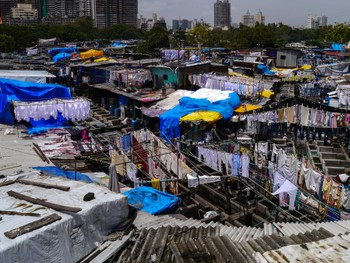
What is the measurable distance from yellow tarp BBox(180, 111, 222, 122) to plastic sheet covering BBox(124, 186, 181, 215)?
845 cm

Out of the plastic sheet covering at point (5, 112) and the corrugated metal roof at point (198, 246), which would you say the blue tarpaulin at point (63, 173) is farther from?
the plastic sheet covering at point (5, 112)

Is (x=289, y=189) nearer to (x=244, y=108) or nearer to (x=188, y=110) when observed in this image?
(x=188, y=110)

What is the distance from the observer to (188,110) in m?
19.8

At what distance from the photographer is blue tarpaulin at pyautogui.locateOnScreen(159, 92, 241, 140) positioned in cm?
1930

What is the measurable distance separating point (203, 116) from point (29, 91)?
29.8 feet

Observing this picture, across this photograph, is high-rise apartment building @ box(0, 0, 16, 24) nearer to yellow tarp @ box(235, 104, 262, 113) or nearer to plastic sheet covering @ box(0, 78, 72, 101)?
plastic sheet covering @ box(0, 78, 72, 101)

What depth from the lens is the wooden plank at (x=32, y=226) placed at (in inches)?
231

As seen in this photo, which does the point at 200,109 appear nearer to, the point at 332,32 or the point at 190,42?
the point at 332,32

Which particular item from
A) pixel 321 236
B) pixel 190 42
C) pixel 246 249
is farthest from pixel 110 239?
pixel 190 42

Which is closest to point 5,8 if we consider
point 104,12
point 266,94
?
point 104,12

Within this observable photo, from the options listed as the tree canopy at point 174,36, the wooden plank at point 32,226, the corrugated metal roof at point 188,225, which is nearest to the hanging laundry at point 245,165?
the corrugated metal roof at point 188,225

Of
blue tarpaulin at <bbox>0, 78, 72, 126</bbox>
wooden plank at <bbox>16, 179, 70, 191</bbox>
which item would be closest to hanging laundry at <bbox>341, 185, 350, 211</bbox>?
wooden plank at <bbox>16, 179, 70, 191</bbox>

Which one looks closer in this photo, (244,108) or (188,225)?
(188,225)

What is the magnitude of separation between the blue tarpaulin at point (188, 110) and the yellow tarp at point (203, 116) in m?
0.32
